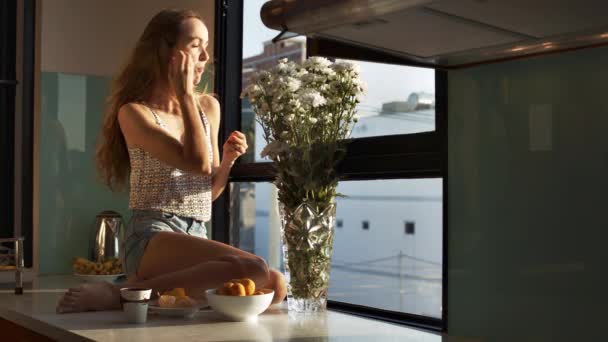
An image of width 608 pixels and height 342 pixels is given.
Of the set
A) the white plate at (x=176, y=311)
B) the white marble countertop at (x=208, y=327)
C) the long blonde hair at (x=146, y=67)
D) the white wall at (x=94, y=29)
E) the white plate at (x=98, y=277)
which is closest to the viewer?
the white marble countertop at (x=208, y=327)

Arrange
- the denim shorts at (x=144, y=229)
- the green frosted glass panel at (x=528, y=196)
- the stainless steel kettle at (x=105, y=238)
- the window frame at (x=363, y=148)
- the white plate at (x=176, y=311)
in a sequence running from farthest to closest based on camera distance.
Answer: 1. the stainless steel kettle at (x=105, y=238)
2. the denim shorts at (x=144, y=229)
3. the white plate at (x=176, y=311)
4. the window frame at (x=363, y=148)
5. the green frosted glass panel at (x=528, y=196)

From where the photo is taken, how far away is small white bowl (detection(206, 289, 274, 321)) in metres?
2.00

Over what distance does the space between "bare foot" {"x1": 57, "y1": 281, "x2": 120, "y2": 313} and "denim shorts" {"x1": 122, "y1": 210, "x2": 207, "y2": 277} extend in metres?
0.15

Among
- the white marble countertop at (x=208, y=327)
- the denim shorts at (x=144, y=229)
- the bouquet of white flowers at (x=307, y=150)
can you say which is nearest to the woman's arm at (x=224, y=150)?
the denim shorts at (x=144, y=229)

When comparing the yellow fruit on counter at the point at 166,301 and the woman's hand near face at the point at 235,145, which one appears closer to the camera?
the yellow fruit on counter at the point at 166,301

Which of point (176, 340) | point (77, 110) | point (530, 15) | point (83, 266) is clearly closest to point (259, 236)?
point (83, 266)

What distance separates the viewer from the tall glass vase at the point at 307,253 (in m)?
2.12

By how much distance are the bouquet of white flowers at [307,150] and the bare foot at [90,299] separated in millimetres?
484

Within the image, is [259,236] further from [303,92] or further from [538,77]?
[538,77]

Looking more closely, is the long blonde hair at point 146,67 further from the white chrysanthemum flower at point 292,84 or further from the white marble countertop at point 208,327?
the white marble countertop at point 208,327

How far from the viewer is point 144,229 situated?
7.88ft

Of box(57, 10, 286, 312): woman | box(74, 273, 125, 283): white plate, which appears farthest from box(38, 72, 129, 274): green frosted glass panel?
box(57, 10, 286, 312): woman

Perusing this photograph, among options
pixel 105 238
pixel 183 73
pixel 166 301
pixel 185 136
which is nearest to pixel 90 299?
pixel 166 301

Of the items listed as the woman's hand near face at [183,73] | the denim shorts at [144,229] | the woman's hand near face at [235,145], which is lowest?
the denim shorts at [144,229]
